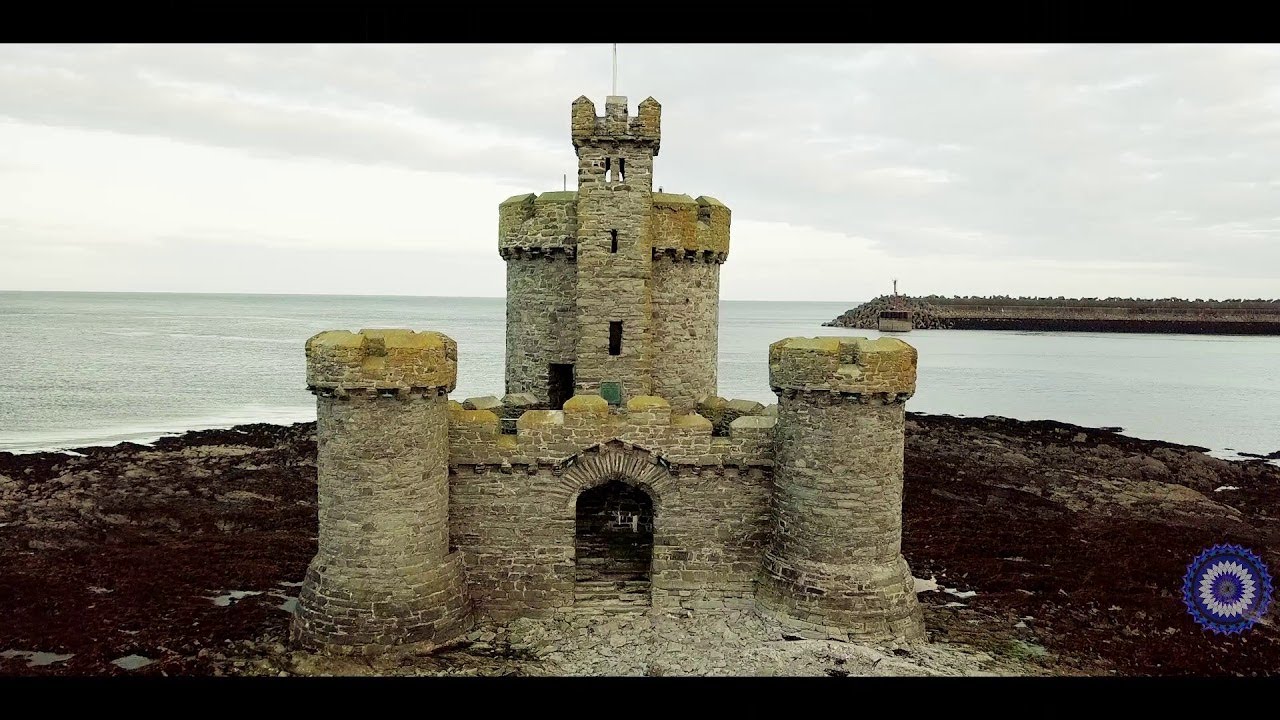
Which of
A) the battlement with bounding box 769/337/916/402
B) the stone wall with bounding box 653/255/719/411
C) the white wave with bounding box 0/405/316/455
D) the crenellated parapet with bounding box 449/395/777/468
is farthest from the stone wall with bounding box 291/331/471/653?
the white wave with bounding box 0/405/316/455

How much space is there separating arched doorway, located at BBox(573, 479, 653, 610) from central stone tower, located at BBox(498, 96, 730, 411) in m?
2.12

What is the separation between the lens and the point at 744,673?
1245 centimetres

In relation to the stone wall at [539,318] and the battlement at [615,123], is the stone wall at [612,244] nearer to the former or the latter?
the battlement at [615,123]

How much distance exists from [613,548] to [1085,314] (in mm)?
132354

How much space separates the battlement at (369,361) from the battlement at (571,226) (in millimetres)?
4145

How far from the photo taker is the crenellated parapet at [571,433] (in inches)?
561

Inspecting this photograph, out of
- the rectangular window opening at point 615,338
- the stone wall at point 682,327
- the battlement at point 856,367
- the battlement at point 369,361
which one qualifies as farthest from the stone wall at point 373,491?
the battlement at point 856,367

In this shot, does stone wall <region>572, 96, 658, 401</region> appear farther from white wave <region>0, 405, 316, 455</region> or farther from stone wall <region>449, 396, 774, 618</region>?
white wave <region>0, 405, 316, 455</region>

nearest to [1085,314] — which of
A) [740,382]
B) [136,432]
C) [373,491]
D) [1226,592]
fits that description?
[740,382]

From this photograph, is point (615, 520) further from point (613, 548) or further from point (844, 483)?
point (844, 483)

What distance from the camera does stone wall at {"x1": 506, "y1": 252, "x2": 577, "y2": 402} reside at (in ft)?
54.6

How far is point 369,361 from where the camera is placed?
12.8 m
